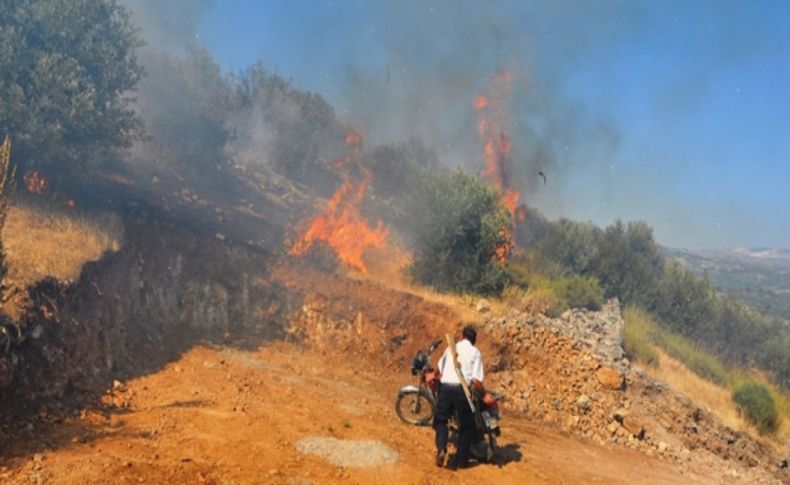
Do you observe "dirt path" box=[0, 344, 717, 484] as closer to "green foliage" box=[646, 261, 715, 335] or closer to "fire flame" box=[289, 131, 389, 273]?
"fire flame" box=[289, 131, 389, 273]

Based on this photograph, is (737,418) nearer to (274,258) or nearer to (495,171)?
(274,258)


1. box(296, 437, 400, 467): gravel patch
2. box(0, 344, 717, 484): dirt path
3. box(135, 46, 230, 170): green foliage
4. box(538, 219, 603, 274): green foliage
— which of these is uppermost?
box(135, 46, 230, 170): green foliage

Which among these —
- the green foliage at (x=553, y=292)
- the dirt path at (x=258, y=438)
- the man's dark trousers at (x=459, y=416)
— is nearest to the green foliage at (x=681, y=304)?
the green foliage at (x=553, y=292)

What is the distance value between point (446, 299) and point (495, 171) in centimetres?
1897

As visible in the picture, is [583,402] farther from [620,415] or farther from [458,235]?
[458,235]

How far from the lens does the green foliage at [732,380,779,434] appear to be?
17.1 m

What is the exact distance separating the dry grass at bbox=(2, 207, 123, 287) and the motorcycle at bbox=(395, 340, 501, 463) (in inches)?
289

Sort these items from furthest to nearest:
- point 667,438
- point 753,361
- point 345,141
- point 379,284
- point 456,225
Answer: point 345,141 < point 753,361 < point 456,225 < point 379,284 < point 667,438

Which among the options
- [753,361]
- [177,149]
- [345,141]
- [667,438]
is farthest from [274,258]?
[345,141]

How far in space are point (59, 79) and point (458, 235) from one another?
14503 mm

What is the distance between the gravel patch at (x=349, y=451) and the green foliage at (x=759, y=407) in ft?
46.4

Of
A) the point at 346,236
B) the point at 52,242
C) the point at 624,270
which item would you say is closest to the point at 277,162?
the point at 346,236

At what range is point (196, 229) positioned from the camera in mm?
19719

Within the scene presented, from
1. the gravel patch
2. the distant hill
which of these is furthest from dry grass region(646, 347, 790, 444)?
the distant hill
